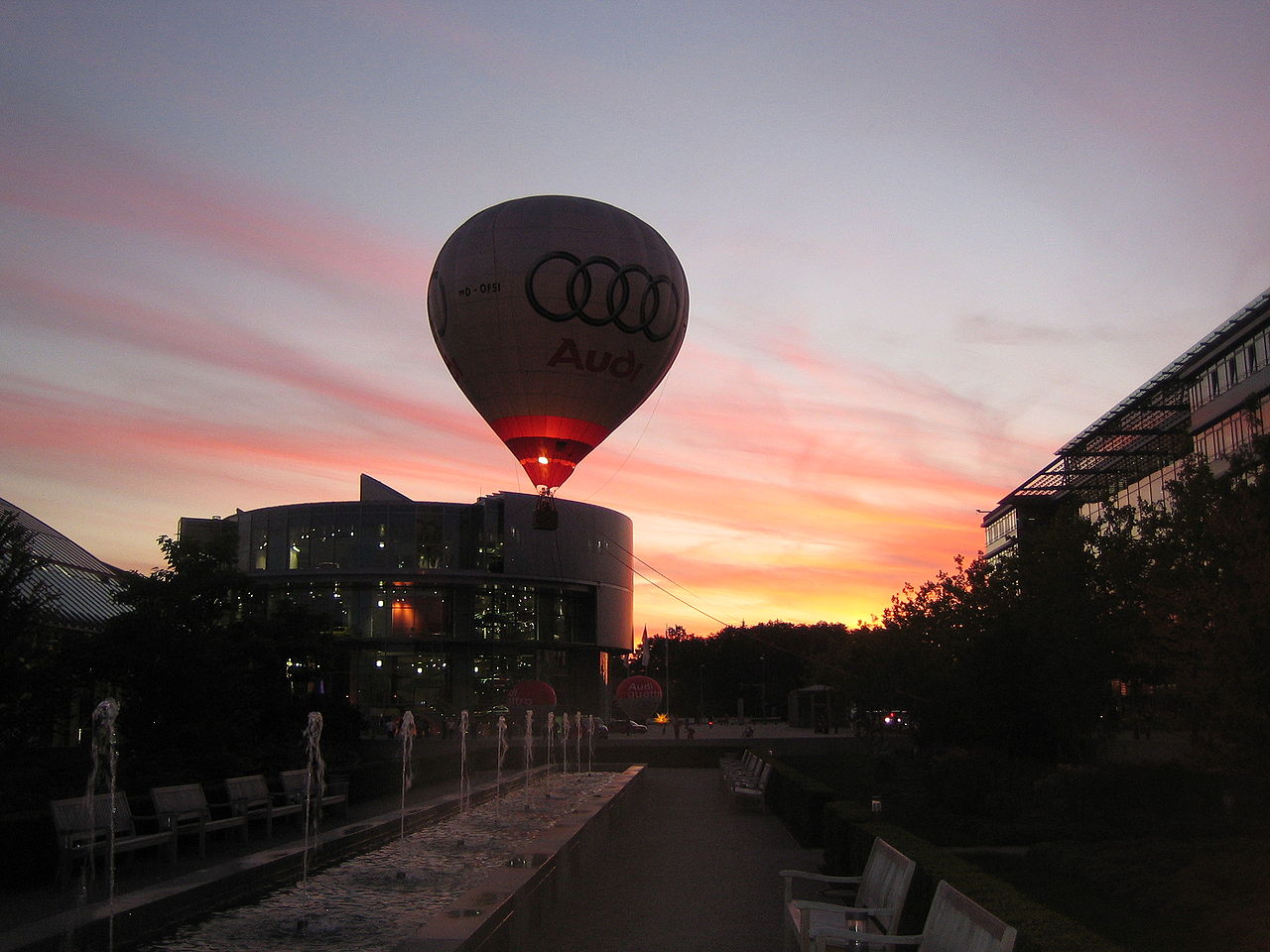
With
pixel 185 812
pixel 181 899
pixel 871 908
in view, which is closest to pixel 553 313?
pixel 185 812

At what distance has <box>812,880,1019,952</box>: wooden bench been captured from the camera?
626cm

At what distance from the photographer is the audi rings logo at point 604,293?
27219 mm

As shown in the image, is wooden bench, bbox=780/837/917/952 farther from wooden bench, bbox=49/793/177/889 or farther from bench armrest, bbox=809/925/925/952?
wooden bench, bbox=49/793/177/889

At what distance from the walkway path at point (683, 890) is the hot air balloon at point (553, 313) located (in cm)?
1075

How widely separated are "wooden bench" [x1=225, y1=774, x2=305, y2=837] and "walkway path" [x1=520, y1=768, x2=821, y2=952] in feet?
17.6

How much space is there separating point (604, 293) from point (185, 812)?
51.8ft

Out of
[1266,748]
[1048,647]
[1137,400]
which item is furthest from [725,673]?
[1266,748]

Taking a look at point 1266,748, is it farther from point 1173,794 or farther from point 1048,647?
point 1048,647

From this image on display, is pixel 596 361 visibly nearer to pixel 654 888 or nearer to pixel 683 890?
pixel 654 888

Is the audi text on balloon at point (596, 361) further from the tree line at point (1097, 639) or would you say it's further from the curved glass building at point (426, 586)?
the curved glass building at point (426, 586)

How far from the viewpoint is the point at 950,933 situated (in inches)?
283

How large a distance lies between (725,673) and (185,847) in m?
124

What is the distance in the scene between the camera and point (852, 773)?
32719mm

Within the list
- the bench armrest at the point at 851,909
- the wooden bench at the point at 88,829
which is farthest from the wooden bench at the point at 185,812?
the bench armrest at the point at 851,909
